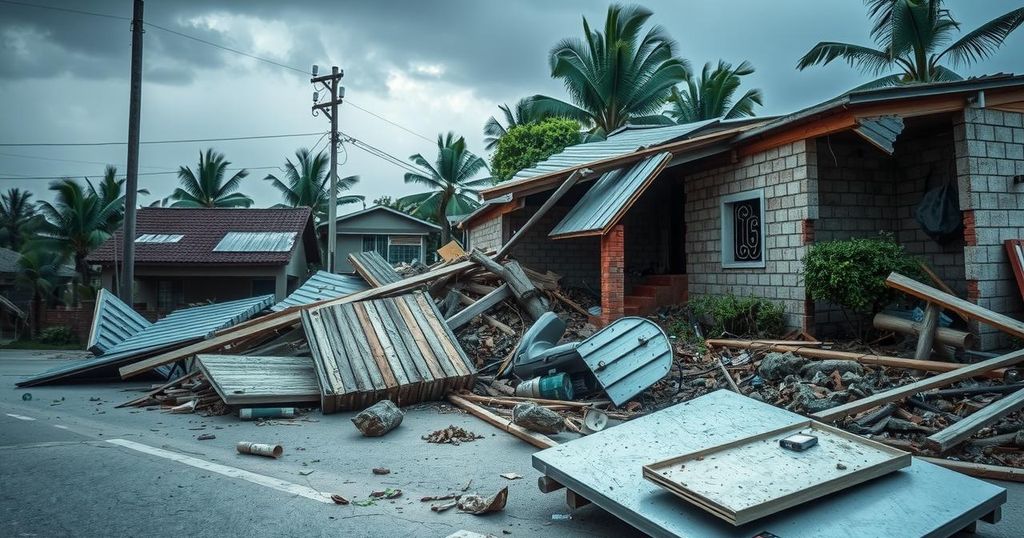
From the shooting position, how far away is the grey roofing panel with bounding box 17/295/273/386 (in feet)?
29.7

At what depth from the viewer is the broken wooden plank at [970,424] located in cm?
453

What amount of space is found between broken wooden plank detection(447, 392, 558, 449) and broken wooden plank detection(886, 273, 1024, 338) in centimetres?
463

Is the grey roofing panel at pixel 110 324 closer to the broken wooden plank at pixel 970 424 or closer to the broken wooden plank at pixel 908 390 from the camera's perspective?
the broken wooden plank at pixel 908 390

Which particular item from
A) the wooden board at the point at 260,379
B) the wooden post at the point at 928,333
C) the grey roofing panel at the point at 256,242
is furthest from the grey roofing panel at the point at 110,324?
the wooden post at the point at 928,333

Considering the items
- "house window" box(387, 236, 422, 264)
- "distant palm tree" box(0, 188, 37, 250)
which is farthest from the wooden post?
"distant palm tree" box(0, 188, 37, 250)

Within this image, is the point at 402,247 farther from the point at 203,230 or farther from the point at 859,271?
the point at 859,271

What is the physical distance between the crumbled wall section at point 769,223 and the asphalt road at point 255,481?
16.2ft

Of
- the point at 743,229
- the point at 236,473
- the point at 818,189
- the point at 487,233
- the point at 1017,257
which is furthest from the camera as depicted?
the point at 487,233

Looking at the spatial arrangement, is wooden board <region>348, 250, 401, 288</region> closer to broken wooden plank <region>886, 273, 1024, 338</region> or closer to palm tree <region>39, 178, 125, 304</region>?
broken wooden plank <region>886, 273, 1024, 338</region>

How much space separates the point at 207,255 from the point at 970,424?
2154 cm

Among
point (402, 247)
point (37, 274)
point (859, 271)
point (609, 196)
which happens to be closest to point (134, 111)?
point (609, 196)

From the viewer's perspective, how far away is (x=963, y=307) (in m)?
6.34

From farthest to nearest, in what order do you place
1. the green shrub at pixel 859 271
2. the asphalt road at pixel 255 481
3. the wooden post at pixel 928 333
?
the green shrub at pixel 859 271, the wooden post at pixel 928 333, the asphalt road at pixel 255 481

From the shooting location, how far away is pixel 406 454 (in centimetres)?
522
